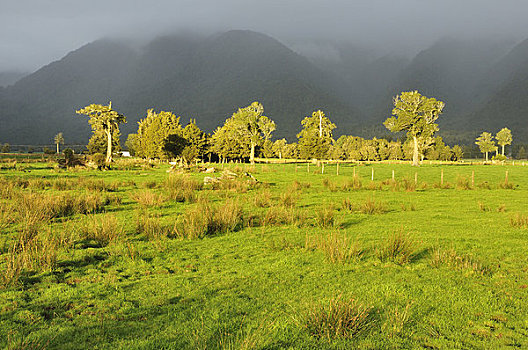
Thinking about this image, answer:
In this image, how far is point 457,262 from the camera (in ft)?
22.0

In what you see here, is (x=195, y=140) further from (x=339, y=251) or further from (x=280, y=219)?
(x=339, y=251)

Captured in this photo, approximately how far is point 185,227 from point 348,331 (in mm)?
6391

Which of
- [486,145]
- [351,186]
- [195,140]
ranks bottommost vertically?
[351,186]

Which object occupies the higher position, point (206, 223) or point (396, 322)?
point (206, 223)

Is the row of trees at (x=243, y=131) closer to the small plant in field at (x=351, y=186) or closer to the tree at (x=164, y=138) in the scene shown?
the tree at (x=164, y=138)

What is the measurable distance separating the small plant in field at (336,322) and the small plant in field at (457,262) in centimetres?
353

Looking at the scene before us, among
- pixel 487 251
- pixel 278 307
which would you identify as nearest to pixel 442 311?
pixel 278 307

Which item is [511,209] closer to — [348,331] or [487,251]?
[487,251]

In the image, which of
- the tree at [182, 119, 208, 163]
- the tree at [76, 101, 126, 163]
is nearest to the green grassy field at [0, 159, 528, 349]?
the tree at [76, 101, 126, 163]

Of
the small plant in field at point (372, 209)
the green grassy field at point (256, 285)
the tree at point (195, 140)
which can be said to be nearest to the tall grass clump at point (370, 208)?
the small plant in field at point (372, 209)

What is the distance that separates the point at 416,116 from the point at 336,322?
234 ft

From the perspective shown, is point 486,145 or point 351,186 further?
point 486,145

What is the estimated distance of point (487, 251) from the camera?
788cm

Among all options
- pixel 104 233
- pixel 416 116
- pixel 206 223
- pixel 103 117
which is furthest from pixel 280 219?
pixel 416 116
